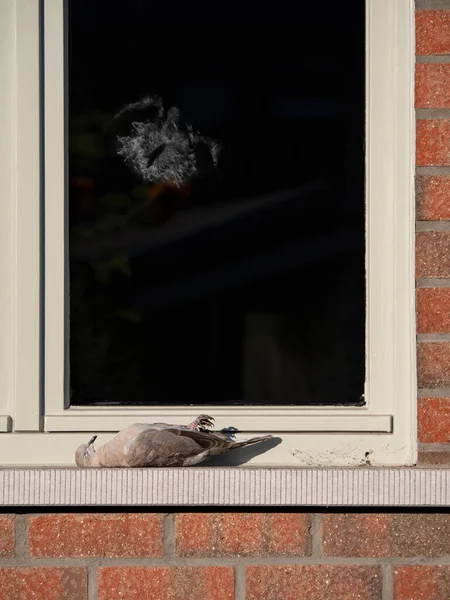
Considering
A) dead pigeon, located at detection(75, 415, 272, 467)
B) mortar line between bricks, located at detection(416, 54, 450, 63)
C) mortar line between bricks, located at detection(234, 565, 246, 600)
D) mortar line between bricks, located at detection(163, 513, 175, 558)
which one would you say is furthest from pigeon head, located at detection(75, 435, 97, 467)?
mortar line between bricks, located at detection(416, 54, 450, 63)

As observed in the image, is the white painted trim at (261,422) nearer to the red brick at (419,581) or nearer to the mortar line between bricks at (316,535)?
the mortar line between bricks at (316,535)

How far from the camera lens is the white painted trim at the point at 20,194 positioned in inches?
92.1

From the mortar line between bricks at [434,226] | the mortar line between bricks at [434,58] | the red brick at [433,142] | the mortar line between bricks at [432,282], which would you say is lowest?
the mortar line between bricks at [432,282]

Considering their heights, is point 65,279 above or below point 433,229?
below

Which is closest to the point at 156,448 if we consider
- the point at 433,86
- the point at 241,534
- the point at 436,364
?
the point at 241,534

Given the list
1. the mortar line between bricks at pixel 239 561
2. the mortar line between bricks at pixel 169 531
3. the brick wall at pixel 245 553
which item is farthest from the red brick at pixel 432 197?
the mortar line between bricks at pixel 169 531

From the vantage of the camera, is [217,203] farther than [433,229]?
Yes

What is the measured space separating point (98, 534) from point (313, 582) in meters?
0.50

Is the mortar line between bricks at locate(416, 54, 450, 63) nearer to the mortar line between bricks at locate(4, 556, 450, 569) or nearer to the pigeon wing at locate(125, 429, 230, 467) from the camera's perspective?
the pigeon wing at locate(125, 429, 230, 467)

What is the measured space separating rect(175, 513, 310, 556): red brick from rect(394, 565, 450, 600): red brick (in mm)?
225

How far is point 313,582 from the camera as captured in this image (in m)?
2.23

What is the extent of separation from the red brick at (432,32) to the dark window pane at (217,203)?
0.54 ft

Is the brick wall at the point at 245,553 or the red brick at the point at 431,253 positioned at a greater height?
the red brick at the point at 431,253

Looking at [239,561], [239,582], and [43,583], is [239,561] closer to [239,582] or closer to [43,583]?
[239,582]
